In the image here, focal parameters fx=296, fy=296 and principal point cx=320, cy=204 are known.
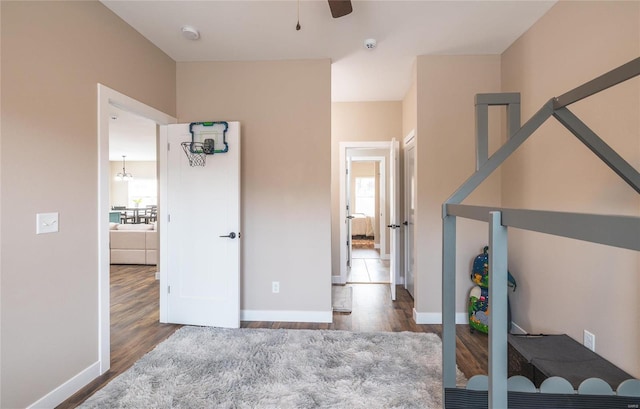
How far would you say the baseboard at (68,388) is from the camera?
5.85 ft

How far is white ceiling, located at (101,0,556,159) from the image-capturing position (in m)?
2.25

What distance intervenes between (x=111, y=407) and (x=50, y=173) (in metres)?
1.47

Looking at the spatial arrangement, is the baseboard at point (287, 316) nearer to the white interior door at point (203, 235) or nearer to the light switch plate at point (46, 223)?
the white interior door at point (203, 235)

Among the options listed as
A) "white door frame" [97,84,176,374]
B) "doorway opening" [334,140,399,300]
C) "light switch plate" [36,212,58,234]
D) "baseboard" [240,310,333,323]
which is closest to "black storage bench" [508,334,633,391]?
"baseboard" [240,310,333,323]

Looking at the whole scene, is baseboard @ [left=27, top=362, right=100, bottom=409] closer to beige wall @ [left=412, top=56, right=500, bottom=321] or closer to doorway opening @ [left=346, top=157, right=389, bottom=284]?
beige wall @ [left=412, top=56, right=500, bottom=321]

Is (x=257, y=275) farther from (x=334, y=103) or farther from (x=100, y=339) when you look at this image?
(x=334, y=103)

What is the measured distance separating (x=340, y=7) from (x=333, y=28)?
526mm

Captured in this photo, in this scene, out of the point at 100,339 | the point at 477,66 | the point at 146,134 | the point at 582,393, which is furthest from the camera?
the point at 146,134

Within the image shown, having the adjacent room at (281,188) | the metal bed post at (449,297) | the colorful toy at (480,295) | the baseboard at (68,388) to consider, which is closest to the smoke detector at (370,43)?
the adjacent room at (281,188)

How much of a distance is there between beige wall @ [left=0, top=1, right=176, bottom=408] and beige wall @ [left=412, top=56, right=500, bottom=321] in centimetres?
279

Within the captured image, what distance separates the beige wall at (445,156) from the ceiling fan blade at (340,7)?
1.25m

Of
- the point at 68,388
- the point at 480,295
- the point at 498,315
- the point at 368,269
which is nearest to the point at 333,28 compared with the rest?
the point at 498,315

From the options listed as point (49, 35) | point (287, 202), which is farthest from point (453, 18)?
point (49, 35)

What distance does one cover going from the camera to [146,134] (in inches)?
257
